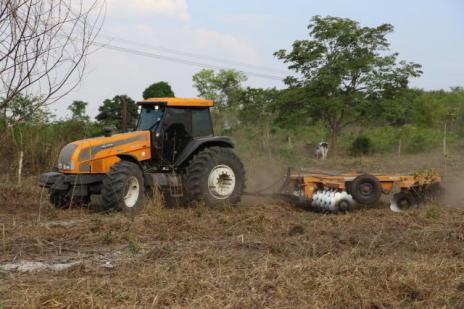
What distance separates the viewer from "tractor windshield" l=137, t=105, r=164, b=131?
11.1m

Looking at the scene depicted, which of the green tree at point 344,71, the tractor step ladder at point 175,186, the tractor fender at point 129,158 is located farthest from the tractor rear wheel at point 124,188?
the green tree at point 344,71

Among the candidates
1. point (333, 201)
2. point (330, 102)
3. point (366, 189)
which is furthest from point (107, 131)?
point (330, 102)

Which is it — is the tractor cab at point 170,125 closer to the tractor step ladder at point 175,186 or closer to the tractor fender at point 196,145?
the tractor fender at point 196,145

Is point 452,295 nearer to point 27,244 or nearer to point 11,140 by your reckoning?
point 27,244

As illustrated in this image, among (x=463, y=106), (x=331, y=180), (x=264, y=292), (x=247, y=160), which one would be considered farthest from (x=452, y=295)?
(x=463, y=106)

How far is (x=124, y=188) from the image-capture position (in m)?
9.91

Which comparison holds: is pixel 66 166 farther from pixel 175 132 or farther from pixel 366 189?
pixel 366 189

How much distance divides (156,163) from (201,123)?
113 cm

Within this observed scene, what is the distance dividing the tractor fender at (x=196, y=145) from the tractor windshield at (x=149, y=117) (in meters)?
0.71

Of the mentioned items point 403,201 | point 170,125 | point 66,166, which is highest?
point 170,125

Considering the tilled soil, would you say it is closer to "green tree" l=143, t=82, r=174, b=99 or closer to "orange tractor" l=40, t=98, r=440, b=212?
"orange tractor" l=40, t=98, r=440, b=212

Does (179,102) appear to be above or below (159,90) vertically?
below

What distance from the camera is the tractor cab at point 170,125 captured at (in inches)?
432

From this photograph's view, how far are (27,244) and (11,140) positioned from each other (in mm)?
8481
